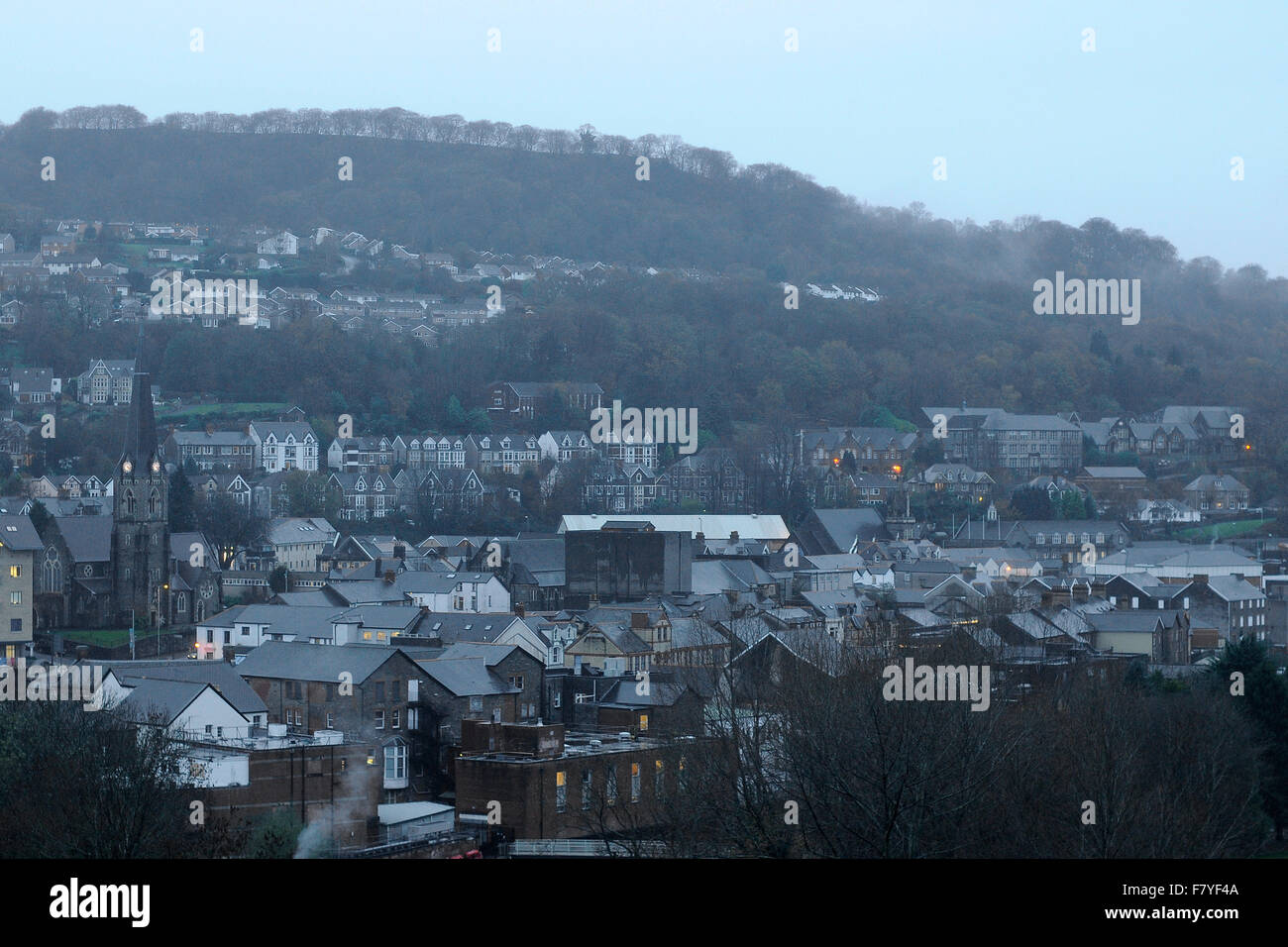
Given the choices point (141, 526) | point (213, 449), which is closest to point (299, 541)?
point (141, 526)

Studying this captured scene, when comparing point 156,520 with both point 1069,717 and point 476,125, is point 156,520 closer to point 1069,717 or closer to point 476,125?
point 1069,717

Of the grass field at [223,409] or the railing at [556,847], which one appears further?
the grass field at [223,409]

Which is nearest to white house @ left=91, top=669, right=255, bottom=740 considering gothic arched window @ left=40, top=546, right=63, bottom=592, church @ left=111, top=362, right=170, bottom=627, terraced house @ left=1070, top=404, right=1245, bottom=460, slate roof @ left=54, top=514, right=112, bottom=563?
church @ left=111, top=362, right=170, bottom=627

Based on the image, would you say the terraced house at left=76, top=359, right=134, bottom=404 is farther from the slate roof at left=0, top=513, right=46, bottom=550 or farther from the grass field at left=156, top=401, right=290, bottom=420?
the slate roof at left=0, top=513, right=46, bottom=550

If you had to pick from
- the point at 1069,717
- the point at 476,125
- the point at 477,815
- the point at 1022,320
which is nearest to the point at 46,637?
the point at 477,815

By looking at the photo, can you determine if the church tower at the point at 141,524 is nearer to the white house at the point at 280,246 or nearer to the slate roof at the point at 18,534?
the slate roof at the point at 18,534

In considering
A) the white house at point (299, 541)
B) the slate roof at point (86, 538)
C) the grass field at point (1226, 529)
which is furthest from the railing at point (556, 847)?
the grass field at point (1226, 529)
